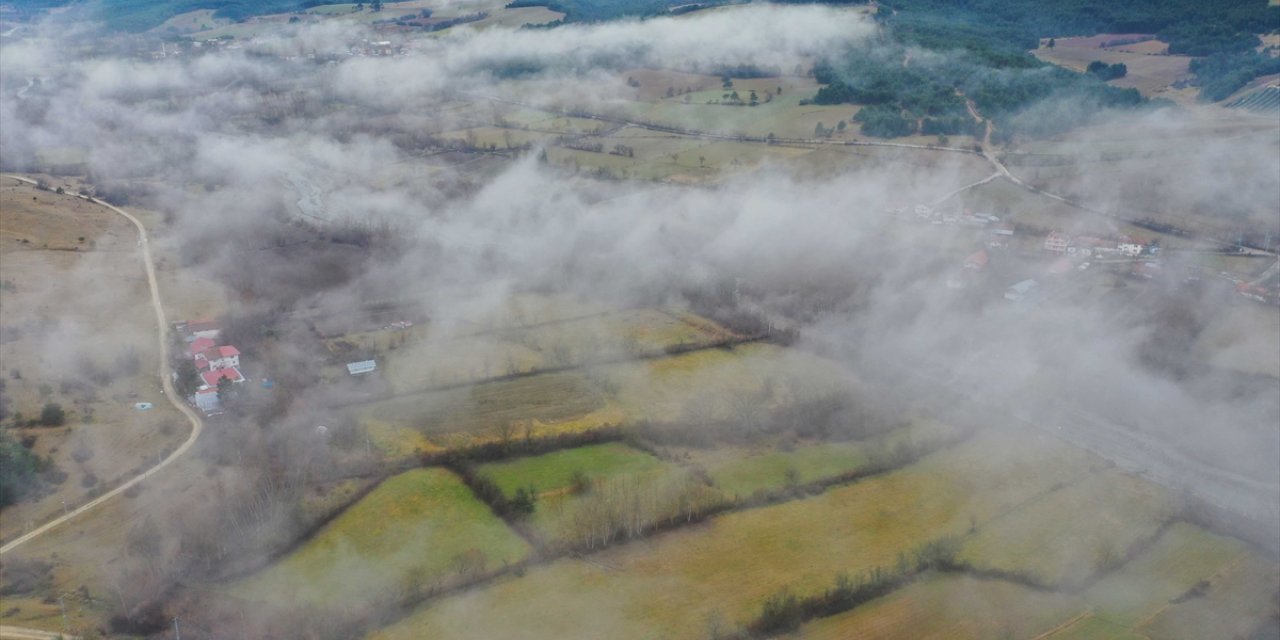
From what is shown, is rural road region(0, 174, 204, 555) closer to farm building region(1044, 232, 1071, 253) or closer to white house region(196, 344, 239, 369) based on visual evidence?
white house region(196, 344, 239, 369)

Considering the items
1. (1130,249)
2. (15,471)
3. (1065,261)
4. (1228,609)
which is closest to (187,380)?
(15,471)

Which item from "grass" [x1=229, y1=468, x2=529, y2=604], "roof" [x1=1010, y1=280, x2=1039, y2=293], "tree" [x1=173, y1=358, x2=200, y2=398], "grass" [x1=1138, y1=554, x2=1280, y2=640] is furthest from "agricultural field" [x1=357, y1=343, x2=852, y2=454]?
"grass" [x1=1138, y1=554, x2=1280, y2=640]

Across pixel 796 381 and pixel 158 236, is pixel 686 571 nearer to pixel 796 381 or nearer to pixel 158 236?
pixel 796 381

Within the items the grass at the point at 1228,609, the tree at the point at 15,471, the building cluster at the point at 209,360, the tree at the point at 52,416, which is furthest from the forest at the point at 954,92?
the tree at the point at 15,471

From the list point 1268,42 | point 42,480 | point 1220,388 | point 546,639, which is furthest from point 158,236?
point 1268,42

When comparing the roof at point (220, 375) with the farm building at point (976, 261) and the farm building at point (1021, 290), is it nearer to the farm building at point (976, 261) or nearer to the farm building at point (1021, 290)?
the farm building at point (1021, 290)

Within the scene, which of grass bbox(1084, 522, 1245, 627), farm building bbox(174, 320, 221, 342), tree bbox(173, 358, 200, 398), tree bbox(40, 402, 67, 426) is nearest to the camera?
grass bbox(1084, 522, 1245, 627)
